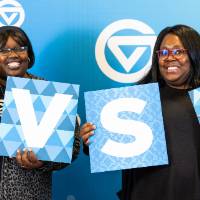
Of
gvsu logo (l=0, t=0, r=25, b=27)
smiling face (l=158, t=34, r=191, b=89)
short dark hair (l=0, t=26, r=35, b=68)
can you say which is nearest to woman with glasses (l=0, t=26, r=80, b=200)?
short dark hair (l=0, t=26, r=35, b=68)

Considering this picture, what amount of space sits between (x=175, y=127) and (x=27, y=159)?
447 mm

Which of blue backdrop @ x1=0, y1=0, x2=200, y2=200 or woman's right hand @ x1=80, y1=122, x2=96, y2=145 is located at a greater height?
blue backdrop @ x1=0, y1=0, x2=200, y2=200

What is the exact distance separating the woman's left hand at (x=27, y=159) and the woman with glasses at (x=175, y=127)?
6.3 inches

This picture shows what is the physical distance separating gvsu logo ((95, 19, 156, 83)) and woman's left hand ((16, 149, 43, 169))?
63cm

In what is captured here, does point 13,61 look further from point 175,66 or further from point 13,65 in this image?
point 175,66

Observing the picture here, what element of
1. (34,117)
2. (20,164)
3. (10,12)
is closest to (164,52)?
(34,117)

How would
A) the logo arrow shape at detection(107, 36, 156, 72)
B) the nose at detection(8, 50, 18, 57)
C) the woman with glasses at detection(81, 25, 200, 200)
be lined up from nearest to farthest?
the woman with glasses at detection(81, 25, 200, 200), the nose at detection(8, 50, 18, 57), the logo arrow shape at detection(107, 36, 156, 72)

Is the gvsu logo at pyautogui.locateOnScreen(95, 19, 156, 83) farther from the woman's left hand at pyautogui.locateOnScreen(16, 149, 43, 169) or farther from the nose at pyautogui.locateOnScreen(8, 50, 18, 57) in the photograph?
the woman's left hand at pyautogui.locateOnScreen(16, 149, 43, 169)

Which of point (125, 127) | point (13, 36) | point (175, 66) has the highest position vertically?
point (13, 36)

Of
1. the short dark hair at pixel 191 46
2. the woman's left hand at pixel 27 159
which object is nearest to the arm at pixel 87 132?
the woman's left hand at pixel 27 159

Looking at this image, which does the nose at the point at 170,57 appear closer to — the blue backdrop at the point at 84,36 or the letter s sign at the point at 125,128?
the letter s sign at the point at 125,128

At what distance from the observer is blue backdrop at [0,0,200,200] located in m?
1.65

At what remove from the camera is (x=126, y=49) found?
1.65m

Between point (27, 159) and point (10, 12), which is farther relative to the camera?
point (10, 12)
